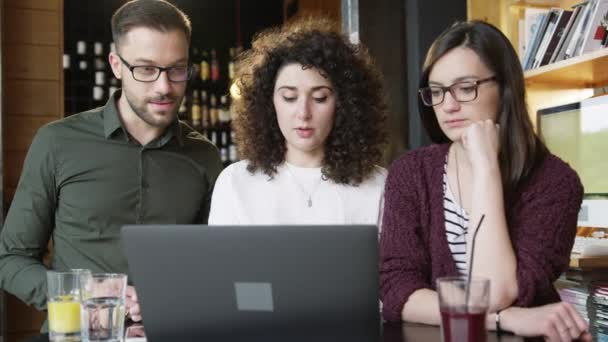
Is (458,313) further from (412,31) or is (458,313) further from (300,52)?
(412,31)

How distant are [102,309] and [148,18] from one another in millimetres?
1197

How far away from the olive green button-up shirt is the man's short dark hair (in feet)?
0.88

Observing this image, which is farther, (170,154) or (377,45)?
(377,45)

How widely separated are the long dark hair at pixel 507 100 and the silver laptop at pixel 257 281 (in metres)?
0.72

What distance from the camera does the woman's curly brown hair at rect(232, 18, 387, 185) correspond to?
6.37ft

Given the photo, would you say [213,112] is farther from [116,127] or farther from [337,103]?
[337,103]

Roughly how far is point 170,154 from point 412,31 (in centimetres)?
125

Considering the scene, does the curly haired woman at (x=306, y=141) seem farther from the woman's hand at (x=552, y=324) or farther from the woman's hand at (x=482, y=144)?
the woman's hand at (x=552, y=324)

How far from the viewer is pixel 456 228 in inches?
64.7

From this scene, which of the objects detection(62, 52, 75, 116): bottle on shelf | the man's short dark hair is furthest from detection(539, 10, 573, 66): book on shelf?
detection(62, 52, 75, 116): bottle on shelf

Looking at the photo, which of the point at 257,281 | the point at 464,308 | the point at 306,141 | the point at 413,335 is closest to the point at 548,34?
the point at 306,141

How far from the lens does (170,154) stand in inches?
87.4

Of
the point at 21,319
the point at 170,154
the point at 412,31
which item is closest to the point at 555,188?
the point at 170,154

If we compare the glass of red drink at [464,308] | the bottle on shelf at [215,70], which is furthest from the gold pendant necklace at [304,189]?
the bottle on shelf at [215,70]
